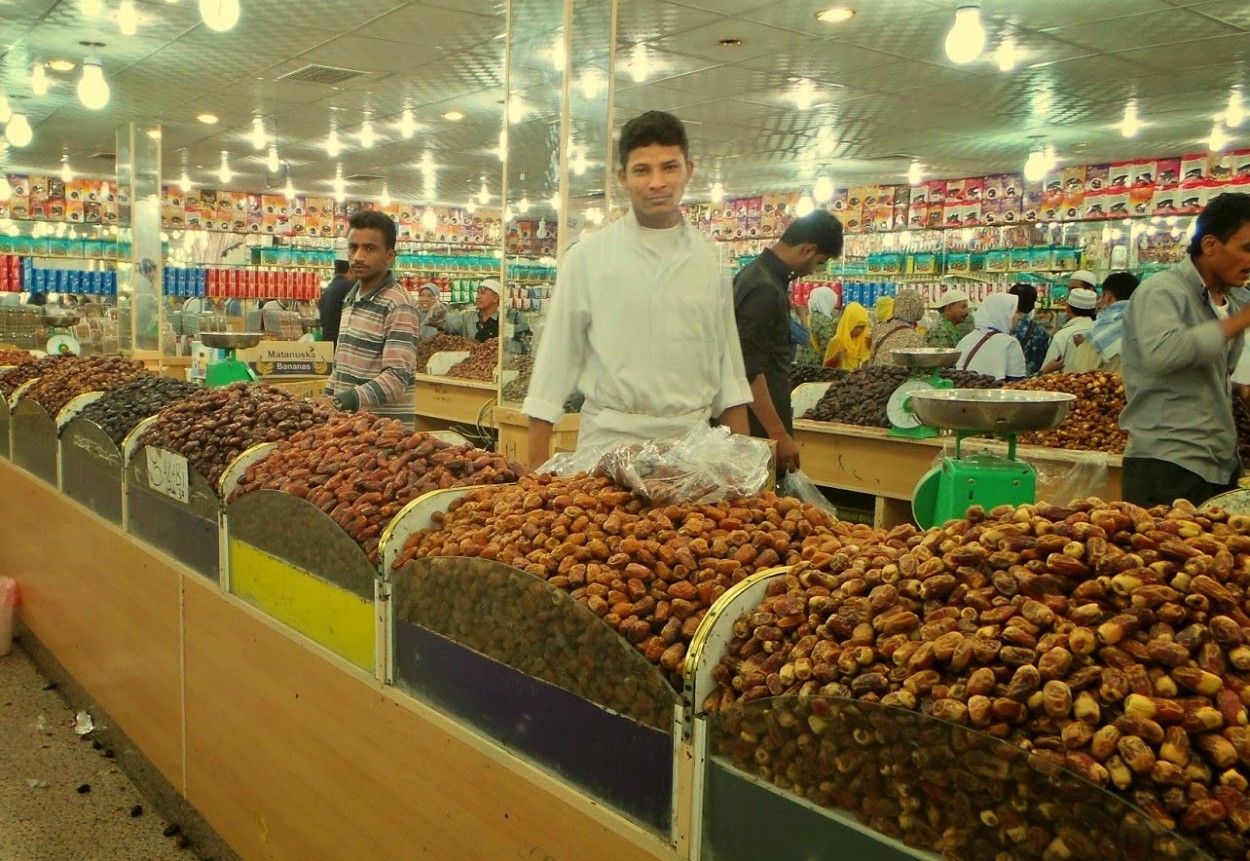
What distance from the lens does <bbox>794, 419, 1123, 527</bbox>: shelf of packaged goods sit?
13.5ft

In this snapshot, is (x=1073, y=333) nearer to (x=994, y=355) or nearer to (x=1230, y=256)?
(x=994, y=355)

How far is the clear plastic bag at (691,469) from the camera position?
5.61 ft

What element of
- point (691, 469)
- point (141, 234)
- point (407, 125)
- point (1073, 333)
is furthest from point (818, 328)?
point (691, 469)

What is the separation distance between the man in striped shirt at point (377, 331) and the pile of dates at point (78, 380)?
3.36ft

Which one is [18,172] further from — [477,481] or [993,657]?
[993,657]

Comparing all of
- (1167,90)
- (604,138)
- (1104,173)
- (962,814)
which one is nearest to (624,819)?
(962,814)

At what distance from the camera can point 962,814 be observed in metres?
0.99

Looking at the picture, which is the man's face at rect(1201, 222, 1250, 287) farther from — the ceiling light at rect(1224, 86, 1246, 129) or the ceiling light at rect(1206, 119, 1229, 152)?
the ceiling light at rect(1206, 119, 1229, 152)

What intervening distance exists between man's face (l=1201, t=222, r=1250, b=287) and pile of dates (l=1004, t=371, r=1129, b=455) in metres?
1.46

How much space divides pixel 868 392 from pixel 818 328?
3996 millimetres

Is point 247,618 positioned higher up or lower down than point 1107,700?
lower down

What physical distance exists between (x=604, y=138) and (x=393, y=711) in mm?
3550

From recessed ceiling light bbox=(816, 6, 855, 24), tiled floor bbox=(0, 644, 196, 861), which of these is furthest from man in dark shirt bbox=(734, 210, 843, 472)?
recessed ceiling light bbox=(816, 6, 855, 24)

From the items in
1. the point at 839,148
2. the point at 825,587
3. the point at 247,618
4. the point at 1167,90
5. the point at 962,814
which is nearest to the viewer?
the point at 962,814
